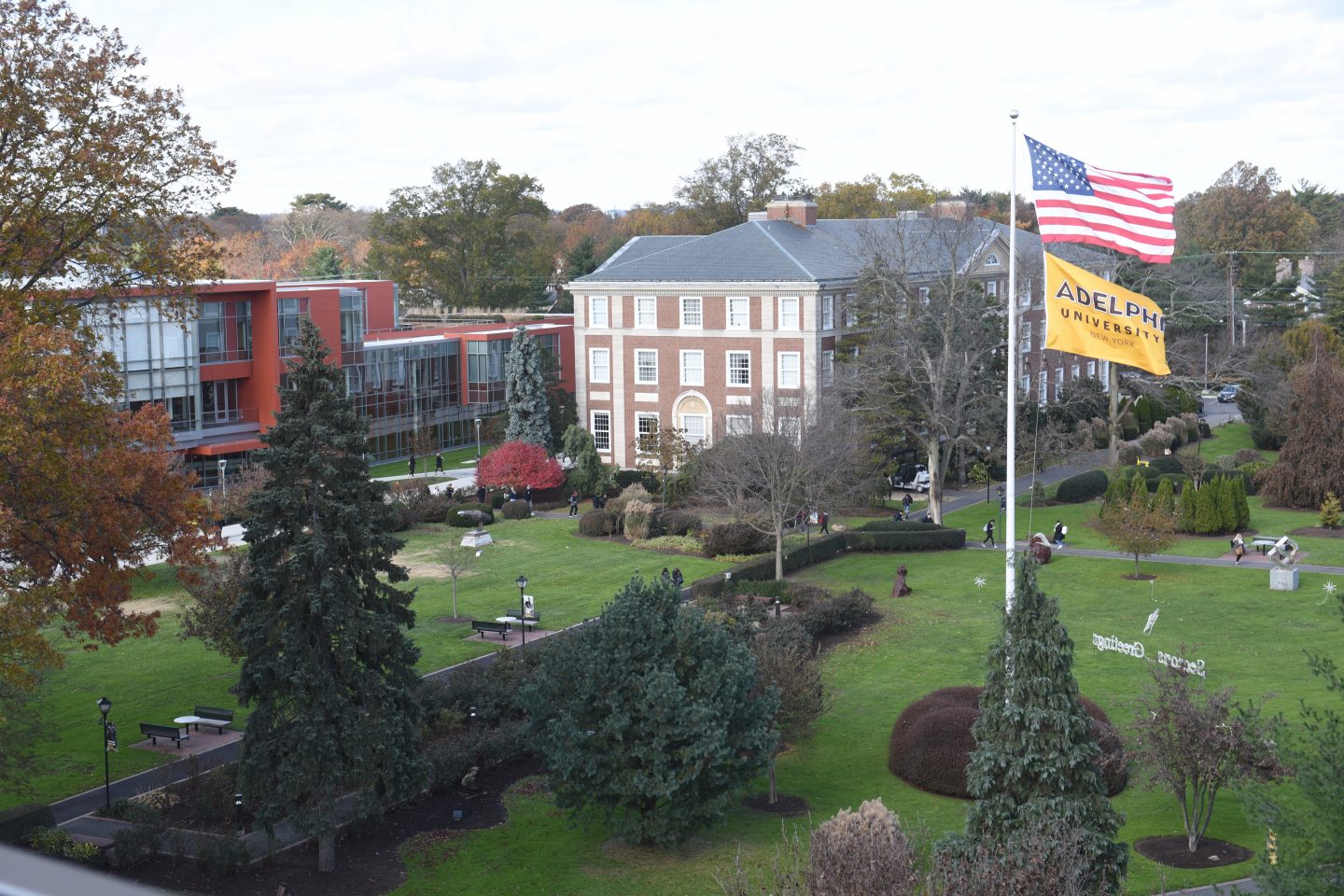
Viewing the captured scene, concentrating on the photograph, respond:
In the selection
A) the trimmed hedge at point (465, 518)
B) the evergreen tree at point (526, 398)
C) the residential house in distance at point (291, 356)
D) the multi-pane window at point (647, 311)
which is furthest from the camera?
the multi-pane window at point (647, 311)

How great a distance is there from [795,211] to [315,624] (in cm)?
4915

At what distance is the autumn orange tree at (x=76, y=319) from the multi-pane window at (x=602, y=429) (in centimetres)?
4003

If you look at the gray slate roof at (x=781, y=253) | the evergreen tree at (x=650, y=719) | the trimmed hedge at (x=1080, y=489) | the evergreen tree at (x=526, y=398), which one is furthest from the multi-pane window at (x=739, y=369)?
the evergreen tree at (x=650, y=719)

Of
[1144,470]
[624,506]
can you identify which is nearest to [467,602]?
[624,506]

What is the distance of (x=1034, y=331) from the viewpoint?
72188mm

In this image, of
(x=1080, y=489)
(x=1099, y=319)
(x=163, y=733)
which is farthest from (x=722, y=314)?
(x=1099, y=319)

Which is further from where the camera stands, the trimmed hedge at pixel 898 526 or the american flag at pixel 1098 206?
the trimmed hedge at pixel 898 526

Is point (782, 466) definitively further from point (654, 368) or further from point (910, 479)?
point (654, 368)

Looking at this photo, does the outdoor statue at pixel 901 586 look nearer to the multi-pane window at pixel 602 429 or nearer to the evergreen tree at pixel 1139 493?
the evergreen tree at pixel 1139 493

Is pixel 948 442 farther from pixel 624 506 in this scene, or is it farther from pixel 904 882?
pixel 904 882

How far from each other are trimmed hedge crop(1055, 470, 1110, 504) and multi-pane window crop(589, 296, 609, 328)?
23.1 m

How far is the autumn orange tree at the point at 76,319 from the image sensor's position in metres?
20.0

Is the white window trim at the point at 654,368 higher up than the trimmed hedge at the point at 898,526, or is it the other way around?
the white window trim at the point at 654,368

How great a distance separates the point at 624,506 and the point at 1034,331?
104 ft
